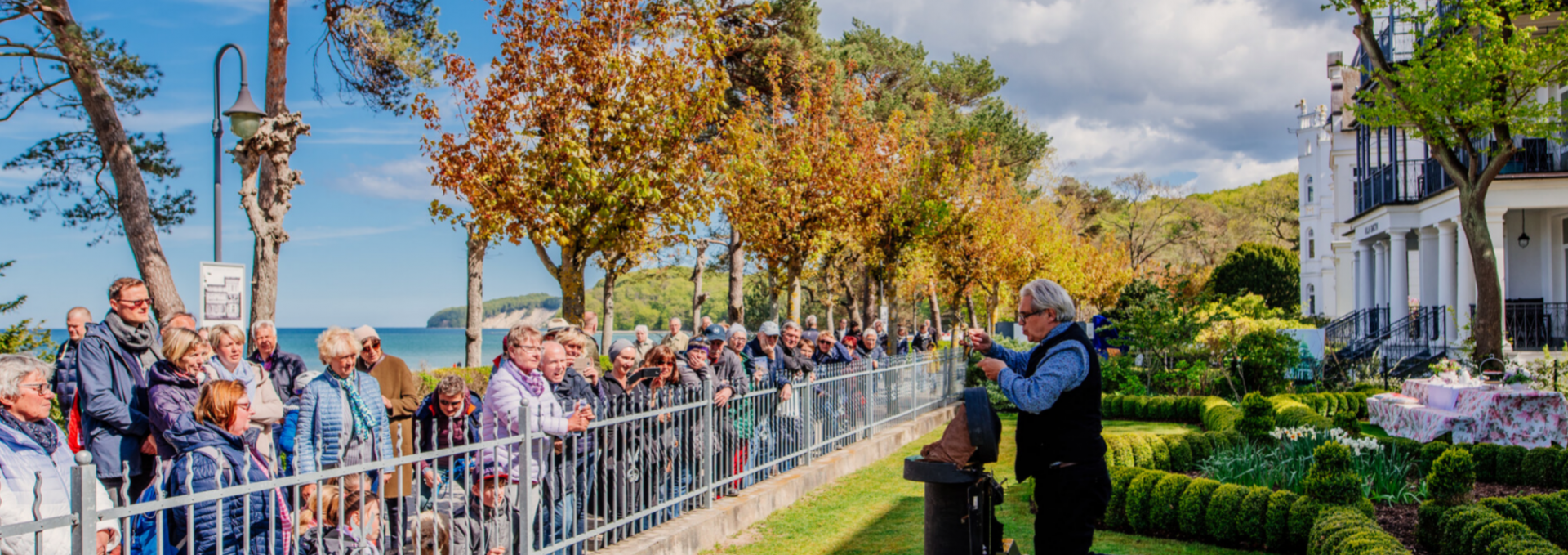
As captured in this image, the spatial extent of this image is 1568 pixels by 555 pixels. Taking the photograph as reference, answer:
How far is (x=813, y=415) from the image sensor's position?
9266mm

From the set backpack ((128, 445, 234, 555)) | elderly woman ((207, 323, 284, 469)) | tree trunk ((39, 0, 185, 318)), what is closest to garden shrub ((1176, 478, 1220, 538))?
backpack ((128, 445, 234, 555))

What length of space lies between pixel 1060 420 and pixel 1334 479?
2.78m

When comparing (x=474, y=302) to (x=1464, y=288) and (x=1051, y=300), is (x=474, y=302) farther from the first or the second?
(x=1464, y=288)

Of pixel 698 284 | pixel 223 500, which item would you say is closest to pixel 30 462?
pixel 223 500

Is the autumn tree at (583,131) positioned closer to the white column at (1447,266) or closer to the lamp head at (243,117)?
the lamp head at (243,117)

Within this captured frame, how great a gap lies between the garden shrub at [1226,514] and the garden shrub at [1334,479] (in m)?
0.60

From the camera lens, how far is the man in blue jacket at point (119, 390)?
16.7 ft

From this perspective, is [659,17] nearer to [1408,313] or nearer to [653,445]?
[653,445]

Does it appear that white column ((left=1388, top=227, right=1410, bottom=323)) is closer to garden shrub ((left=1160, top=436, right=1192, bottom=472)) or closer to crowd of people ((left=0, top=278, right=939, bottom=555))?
garden shrub ((left=1160, top=436, right=1192, bottom=472))

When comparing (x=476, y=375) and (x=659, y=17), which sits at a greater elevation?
(x=659, y=17)

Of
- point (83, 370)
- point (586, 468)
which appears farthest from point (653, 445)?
point (83, 370)

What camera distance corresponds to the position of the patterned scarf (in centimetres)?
531

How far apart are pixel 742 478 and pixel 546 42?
20.1ft

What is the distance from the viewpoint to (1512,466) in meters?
8.09
